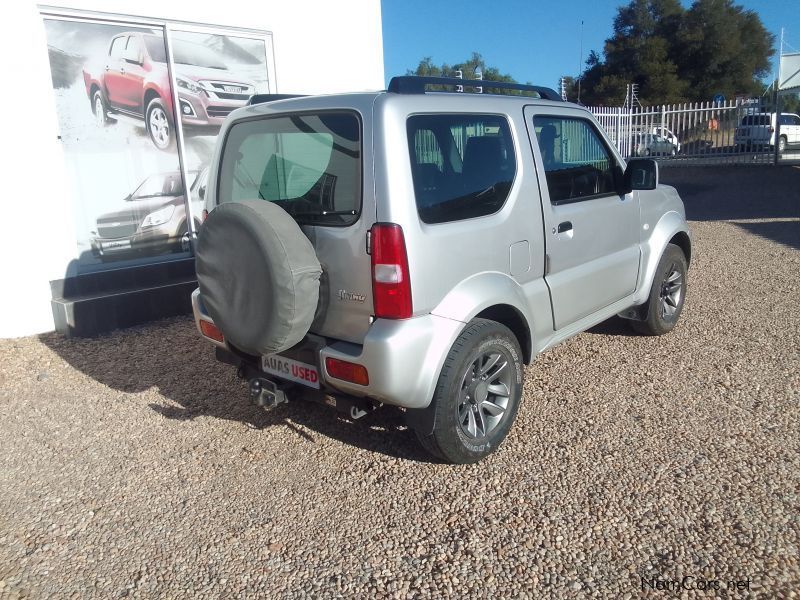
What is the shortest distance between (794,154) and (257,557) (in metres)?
22.3

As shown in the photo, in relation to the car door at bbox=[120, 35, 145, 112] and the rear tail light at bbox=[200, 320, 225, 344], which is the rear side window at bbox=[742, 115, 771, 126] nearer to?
the car door at bbox=[120, 35, 145, 112]

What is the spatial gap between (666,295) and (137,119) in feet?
17.6

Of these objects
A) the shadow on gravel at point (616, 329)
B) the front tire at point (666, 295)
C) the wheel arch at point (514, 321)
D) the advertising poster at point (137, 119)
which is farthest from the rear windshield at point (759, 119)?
the wheel arch at point (514, 321)

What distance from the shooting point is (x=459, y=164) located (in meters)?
3.48

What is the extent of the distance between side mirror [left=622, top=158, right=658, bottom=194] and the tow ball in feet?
9.11

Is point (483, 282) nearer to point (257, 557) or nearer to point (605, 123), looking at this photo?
point (257, 557)

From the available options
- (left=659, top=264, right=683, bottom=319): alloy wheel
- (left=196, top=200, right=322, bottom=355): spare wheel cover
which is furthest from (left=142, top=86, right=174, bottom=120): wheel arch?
(left=659, top=264, right=683, bottom=319): alloy wheel

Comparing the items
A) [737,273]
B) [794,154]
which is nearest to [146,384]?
[737,273]

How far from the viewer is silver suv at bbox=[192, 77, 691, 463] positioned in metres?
3.06

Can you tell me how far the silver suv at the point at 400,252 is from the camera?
120 inches

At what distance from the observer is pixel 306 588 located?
2713mm

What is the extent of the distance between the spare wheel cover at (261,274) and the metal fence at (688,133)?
18.4 meters

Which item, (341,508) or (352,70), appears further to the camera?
(352,70)

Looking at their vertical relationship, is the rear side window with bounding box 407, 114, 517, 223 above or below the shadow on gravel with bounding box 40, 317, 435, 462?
above
